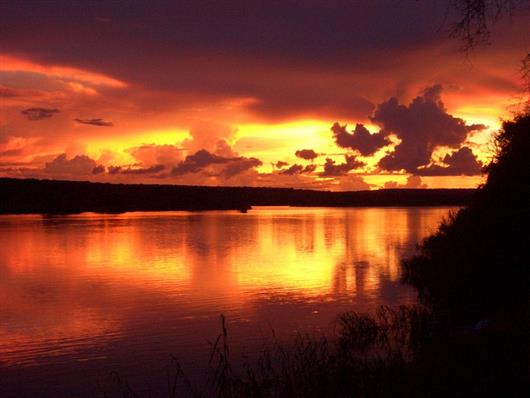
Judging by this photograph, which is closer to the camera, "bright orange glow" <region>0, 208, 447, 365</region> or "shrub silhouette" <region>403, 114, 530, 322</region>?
"shrub silhouette" <region>403, 114, 530, 322</region>

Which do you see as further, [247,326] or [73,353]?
[247,326]

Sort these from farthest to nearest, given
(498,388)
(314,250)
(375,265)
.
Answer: (314,250) < (375,265) < (498,388)

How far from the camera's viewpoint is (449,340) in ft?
56.6

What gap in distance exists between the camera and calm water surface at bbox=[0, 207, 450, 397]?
1964cm

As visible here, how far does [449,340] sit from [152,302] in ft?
60.2

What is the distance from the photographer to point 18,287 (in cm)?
3856

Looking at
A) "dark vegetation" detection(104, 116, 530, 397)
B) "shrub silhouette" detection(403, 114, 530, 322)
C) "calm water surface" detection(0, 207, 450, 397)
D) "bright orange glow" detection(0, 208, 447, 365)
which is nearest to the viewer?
"dark vegetation" detection(104, 116, 530, 397)

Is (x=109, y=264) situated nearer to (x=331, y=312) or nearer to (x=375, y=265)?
(x=375, y=265)

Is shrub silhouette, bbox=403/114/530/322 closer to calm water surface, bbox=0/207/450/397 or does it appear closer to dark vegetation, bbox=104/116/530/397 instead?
dark vegetation, bbox=104/116/530/397

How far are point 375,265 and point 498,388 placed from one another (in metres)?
39.3

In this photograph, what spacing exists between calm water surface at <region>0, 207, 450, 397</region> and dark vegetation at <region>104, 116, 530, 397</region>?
1.52 meters

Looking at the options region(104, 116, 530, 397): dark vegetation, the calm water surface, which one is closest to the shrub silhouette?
region(104, 116, 530, 397): dark vegetation

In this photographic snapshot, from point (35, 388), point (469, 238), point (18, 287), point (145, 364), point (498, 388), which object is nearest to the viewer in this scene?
point (498, 388)

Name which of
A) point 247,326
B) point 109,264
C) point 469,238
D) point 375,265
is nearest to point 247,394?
point 247,326
